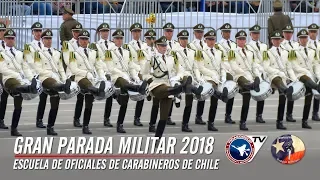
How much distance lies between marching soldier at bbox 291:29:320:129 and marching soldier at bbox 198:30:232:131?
123 cm

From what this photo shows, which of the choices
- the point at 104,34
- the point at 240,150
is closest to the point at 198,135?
the point at 104,34

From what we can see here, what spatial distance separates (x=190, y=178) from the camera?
15.9 meters

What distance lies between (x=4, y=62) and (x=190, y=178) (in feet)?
16.4

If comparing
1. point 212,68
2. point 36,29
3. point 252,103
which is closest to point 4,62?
point 36,29

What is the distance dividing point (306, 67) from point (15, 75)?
195 inches

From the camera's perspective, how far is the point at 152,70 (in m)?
19.0

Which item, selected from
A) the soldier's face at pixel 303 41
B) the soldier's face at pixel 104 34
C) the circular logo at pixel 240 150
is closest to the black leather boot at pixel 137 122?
the soldier's face at pixel 104 34

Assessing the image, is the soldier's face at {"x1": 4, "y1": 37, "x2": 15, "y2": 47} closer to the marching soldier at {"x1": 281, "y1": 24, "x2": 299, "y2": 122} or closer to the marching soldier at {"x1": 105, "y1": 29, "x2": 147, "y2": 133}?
the marching soldier at {"x1": 105, "y1": 29, "x2": 147, "y2": 133}

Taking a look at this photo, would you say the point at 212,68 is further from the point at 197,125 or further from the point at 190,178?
the point at 190,178

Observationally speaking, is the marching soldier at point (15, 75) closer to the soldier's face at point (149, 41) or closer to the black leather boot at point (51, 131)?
the black leather boot at point (51, 131)

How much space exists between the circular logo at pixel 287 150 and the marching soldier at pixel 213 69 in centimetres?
266

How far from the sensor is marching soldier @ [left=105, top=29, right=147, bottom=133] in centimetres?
2048

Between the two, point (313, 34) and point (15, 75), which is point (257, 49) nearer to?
point (313, 34)

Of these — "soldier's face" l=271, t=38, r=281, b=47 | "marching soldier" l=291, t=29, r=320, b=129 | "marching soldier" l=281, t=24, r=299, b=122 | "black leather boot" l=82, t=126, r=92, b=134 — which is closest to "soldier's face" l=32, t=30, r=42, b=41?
"black leather boot" l=82, t=126, r=92, b=134
